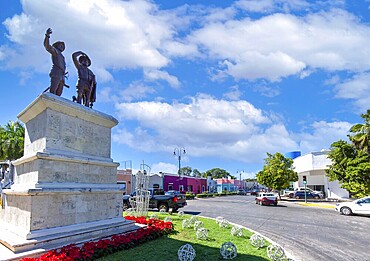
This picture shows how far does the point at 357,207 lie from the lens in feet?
65.3

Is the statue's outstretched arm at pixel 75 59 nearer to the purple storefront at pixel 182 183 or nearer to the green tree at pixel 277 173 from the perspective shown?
the green tree at pixel 277 173

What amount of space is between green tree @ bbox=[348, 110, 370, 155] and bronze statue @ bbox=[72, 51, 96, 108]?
23899mm

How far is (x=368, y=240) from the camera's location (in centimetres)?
1102

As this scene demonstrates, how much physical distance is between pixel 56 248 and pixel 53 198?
128 centimetres

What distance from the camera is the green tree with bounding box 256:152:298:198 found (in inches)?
1382

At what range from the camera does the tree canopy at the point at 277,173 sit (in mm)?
35094

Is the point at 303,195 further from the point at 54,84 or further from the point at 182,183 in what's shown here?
the point at 54,84

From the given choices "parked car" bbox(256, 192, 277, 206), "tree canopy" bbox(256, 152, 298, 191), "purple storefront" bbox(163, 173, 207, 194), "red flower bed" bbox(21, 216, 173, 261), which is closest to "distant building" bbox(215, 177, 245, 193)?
"purple storefront" bbox(163, 173, 207, 194)

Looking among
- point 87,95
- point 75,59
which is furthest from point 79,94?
point 75,59

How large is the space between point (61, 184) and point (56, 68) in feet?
11.8

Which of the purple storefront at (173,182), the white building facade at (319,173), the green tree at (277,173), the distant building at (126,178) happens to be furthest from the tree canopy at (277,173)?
the purple storefront at (173,182)

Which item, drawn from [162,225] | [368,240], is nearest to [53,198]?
[162,225]

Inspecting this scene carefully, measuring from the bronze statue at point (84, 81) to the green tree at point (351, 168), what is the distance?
75.8 feet

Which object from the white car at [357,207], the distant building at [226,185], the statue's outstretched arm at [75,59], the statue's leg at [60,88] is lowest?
the distant building at [226,185]
